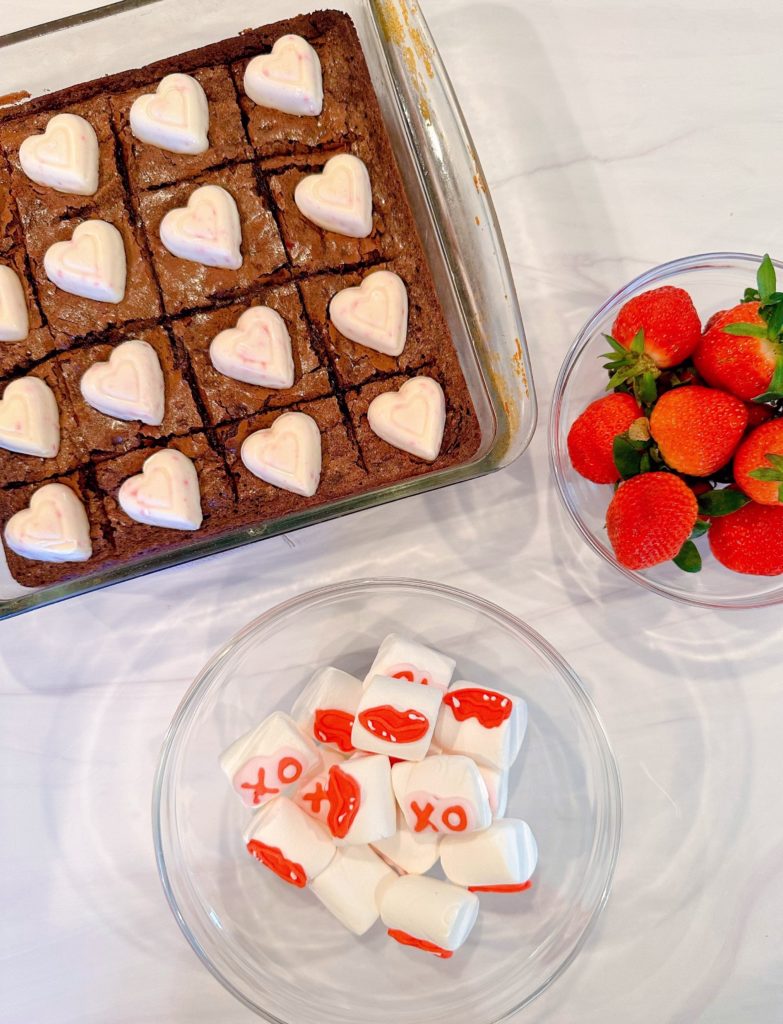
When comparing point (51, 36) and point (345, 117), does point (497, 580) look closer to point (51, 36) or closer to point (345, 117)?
point (345, 117)

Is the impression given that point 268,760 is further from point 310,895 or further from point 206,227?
point 206,227

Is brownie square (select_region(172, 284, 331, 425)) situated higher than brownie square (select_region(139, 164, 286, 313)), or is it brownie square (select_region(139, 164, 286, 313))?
brownie square (select_region(139, 164, 286, 313))

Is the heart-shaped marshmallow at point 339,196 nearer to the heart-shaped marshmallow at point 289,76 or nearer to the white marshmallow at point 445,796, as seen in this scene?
the heart-shaped marshmallow at point 289,76

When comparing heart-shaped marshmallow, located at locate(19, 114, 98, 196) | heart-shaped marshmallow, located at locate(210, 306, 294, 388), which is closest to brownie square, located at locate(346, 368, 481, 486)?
A: heart-shaped marshmallow, located at locate(210, 306, 294, 388)

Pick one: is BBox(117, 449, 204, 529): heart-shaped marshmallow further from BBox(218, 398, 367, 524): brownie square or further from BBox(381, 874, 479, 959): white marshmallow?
BBox(381, 874, 479, 959): white marshmallow

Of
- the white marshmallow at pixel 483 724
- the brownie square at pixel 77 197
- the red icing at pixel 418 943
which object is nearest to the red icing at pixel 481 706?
the white marshmallow at pixel 483 724
